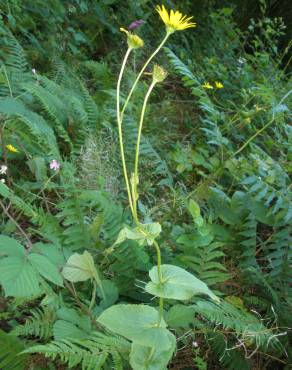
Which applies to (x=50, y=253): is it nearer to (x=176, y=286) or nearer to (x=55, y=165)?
(x=176, y=286)

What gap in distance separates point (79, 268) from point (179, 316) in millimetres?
305

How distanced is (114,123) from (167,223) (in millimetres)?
942

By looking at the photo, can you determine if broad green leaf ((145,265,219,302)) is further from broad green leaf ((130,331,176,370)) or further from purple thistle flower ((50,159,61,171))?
purple thistle flower ((50,159,61,171))

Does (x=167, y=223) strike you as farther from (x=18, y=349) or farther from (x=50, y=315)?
(x=18, y=349)

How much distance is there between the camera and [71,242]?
146 cm

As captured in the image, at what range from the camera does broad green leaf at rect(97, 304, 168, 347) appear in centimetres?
95

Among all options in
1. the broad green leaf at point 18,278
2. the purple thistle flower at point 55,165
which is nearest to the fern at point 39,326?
the broad green leaf at point 18,278

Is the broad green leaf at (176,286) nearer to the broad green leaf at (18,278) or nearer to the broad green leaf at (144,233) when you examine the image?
the broad green leaf at (144,233)

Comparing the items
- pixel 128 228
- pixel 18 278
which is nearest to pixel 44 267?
pixel 18 278

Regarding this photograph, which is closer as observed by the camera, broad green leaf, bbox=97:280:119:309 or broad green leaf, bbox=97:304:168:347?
broad green leaf, bbox=97:304:168:347

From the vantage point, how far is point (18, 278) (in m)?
0.93

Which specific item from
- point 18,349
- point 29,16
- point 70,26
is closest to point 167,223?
point 18,349

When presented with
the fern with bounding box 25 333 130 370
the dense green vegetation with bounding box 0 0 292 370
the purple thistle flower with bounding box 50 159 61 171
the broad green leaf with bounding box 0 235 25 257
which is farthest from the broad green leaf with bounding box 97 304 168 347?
the purple thistle flower with bounding box 50 159 61 171

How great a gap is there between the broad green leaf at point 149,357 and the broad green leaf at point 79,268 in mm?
193
